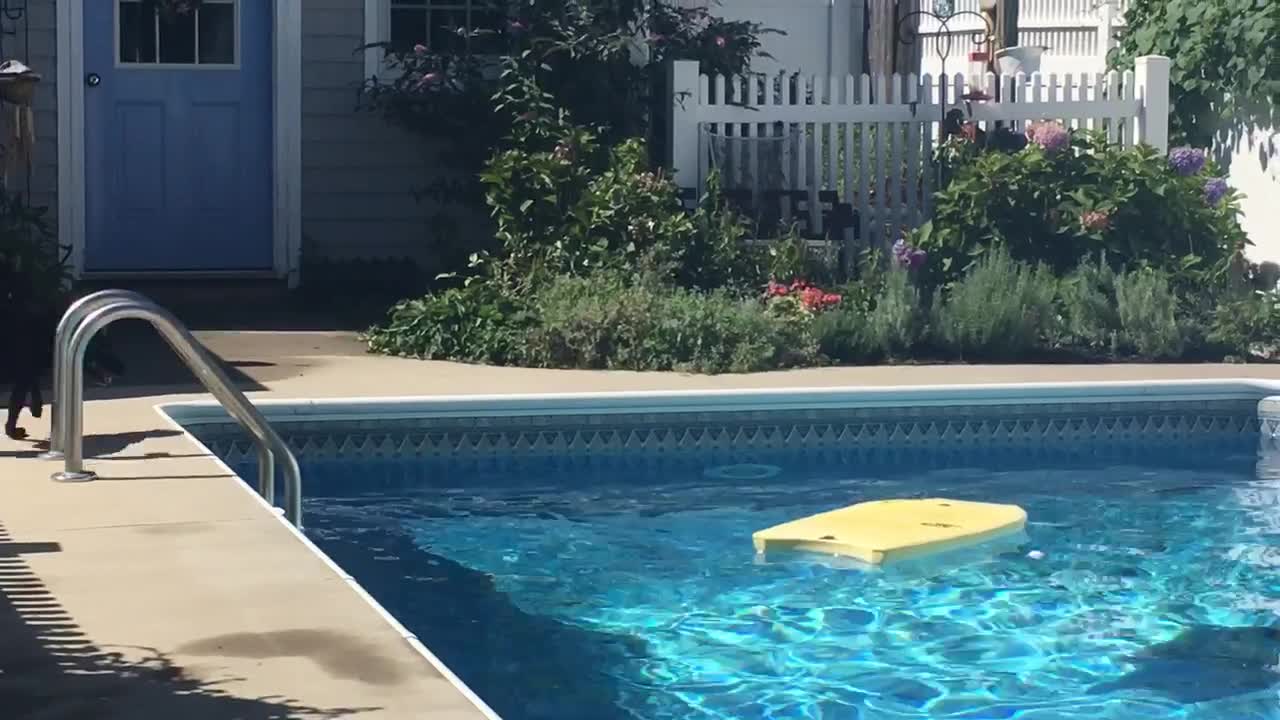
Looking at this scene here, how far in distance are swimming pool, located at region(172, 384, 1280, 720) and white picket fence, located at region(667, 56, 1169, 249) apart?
309 centimetres

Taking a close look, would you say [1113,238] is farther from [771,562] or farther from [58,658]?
[58,658]

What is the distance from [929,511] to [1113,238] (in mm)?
Answer: 4323

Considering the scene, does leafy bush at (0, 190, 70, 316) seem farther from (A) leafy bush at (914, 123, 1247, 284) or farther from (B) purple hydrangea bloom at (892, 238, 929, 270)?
(A) leafy bush at (914, 123, 1247, 284)

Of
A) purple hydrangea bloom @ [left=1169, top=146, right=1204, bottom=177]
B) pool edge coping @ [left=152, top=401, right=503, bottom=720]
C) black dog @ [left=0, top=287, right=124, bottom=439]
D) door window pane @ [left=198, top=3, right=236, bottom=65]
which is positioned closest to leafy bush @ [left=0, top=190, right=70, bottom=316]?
black dog @ [left=0, top=287, right=124, bottom=439]

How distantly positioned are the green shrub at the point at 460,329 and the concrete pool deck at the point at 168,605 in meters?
2.34

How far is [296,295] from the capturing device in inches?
485

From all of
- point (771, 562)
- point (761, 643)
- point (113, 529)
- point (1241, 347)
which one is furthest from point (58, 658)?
point (1241, 347)

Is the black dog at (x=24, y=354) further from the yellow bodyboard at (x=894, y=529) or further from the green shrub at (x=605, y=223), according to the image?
the green shrub at (x=605, y=223)

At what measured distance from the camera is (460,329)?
10.3m

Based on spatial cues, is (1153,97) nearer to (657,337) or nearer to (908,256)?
(908,256)

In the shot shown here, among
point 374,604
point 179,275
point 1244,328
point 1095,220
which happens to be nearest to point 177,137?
point 179,275

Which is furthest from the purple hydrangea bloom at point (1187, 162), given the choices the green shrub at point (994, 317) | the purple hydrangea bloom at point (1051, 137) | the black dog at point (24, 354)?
the black dog at point (24, 354)

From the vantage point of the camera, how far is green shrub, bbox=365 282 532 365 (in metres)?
10.1

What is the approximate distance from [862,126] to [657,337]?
9.38 feet
